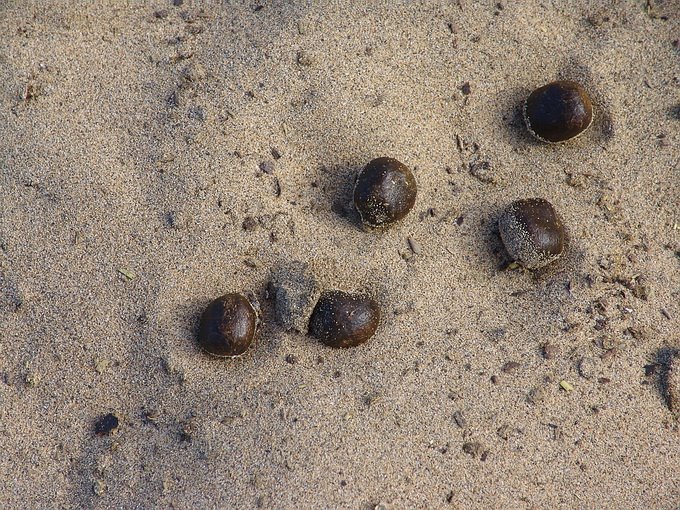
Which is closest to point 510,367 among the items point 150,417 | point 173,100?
point 150,417

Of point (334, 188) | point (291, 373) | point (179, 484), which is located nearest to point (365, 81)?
point (334, 188)

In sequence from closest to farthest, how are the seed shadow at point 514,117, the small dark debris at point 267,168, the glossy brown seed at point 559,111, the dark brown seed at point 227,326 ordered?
1. the dark brown seed at point 227,326
2. the glossy brown seed at point 559,111
3. the small dark debris at point 267,168
4. the seed shadow at point 514,117

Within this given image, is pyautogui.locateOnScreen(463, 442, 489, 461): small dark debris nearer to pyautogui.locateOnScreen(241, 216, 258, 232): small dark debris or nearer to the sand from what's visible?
the sand

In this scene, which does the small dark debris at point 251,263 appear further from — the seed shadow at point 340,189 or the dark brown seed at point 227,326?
the seed shadow at point 340,189

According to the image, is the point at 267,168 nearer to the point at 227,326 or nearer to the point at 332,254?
the point at 332,254

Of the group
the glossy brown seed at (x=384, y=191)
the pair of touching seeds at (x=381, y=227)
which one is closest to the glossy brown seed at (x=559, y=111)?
the pair of touching seeds at (x=381, y=227)
